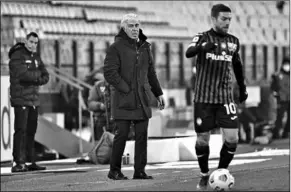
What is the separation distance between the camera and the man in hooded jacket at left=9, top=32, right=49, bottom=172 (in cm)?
1380

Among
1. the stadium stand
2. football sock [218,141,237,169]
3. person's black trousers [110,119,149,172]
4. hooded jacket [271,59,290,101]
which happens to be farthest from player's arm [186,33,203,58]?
hooded jacket [271,59,290,101]

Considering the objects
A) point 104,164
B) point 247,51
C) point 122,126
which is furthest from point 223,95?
point 247,51

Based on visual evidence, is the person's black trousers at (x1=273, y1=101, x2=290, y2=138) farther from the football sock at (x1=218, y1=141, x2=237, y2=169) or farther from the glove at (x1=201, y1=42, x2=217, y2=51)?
the glove at (x1=201, y1=42, x2=217, y2=51)

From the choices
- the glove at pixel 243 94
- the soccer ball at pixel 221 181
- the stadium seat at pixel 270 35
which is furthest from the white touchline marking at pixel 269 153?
the stadium seat at pixel 270 35

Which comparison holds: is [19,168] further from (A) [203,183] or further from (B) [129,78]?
(A) [203,183]

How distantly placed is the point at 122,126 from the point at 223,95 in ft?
5.59

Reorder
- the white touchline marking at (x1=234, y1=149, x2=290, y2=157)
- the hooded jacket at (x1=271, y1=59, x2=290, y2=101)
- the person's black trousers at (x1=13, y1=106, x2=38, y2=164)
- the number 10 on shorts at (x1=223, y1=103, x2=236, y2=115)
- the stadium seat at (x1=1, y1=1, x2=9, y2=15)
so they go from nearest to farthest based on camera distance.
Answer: the number 10 on shorts at (x1=223, y1=103, x2=236, y2=115), the person's black trousers at (x1=13, y1=106, x2=38, y2=164), the white touchline marking at (x1=234, y1=149, x2=290, y2=157), the hooded jacket at (x1=271, y1=59, x2=290, y2=101), the stadium seat at (x1=1, y1=1, x2=9, y2=15)

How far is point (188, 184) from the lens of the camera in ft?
33.8

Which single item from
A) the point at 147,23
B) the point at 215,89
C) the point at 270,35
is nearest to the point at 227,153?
the point at 215,89

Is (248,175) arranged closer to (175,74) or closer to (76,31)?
(76,31)

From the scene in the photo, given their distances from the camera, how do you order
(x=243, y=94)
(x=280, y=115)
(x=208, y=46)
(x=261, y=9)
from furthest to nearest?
(x=261, y=9) → (x=280, y=115) → (x=243, y=94) → (x=208, y=46)

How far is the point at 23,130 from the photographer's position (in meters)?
13.9

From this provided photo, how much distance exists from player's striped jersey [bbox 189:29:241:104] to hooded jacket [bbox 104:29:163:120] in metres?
1.39

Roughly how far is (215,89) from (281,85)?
11.2 metres
